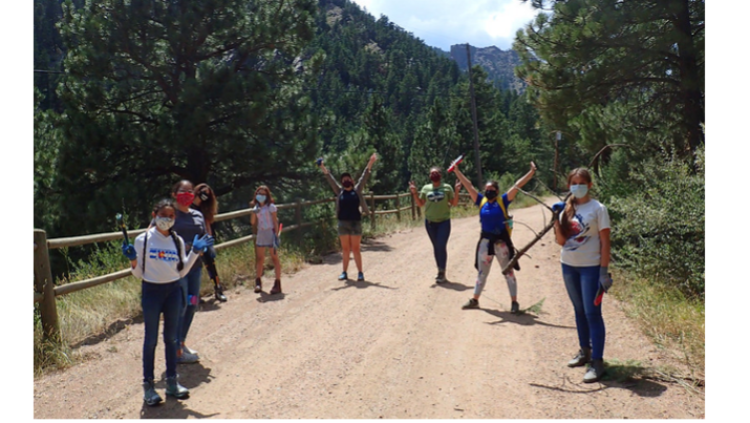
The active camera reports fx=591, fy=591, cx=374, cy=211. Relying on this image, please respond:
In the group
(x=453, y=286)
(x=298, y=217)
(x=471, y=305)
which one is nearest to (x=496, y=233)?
(x=471, y=305)

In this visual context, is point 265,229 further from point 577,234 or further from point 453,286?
point 577,234

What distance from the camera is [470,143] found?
44938mm

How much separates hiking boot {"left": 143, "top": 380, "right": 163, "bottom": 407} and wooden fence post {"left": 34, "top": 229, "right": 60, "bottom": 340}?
6.34 feet

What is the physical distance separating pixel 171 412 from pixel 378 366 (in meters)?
1.79

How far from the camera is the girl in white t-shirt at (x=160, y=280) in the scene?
4.51 meters

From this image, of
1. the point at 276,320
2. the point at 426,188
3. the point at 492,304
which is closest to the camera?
the point at 276,320

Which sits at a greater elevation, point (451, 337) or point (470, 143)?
point (470, 143)

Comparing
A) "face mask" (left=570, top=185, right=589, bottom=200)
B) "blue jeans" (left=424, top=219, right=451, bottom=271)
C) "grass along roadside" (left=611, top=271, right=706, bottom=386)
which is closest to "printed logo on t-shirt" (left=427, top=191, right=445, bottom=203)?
"blue jeans" (left=424, top=219, right=451, bottom=271)

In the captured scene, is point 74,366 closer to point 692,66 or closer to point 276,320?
point 276,320

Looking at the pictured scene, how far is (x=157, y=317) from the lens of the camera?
4.58 meters

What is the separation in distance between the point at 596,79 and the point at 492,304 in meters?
4.82

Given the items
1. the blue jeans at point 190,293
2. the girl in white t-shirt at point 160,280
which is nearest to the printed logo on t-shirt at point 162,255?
the girl in white t-shirt at point 160,280

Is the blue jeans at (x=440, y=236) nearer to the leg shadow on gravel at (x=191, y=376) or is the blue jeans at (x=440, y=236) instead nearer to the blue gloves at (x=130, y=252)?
the leg shadow on gravel at (x=191, y=376)

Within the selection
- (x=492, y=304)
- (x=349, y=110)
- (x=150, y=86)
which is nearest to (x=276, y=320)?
(x=492, y=304)
